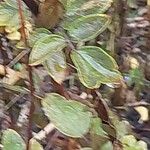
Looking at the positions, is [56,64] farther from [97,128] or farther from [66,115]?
[97,128]

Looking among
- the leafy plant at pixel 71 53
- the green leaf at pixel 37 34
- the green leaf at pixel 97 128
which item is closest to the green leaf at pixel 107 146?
the green leaf at pixel 97 128

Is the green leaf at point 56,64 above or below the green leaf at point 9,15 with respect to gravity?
below

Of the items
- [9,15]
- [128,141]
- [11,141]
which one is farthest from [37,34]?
[128,141]

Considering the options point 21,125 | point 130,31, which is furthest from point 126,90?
point 21,125

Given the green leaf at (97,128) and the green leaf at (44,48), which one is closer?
the green leaf at (44,48)

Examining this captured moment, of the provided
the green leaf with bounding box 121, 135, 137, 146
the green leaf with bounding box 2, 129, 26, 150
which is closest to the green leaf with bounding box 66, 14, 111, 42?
the green leaf with bounding box 2, 129, 26, 150

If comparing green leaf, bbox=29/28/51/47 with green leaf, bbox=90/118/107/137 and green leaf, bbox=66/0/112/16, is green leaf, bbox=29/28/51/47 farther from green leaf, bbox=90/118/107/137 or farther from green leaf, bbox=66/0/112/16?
green leaf, bbox=90/118/107/137

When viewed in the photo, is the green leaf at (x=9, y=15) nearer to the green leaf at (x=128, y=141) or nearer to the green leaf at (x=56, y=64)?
the green leaf at (x=56, y=64)
